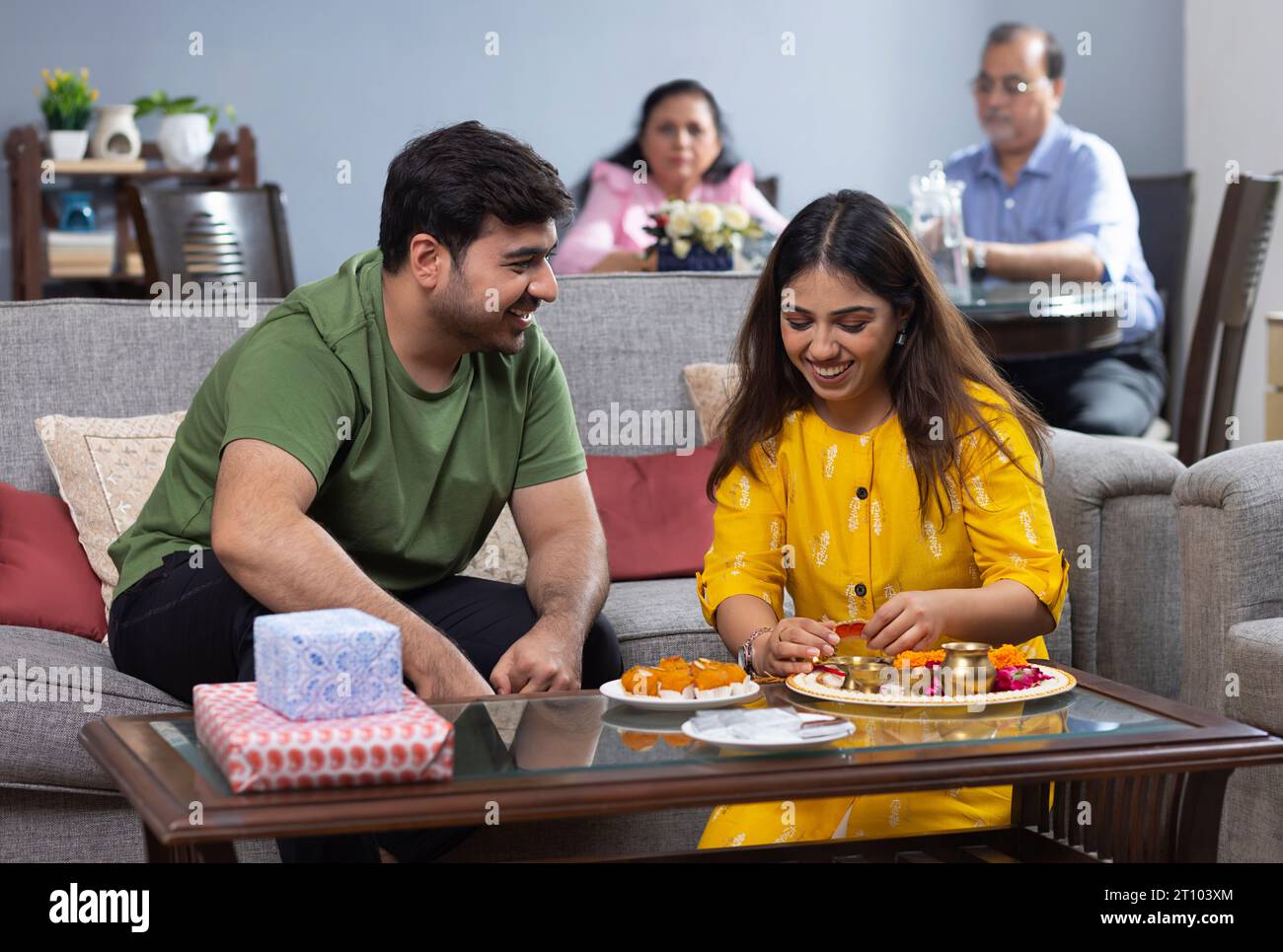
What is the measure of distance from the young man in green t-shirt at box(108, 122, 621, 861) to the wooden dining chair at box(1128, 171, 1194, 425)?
317 centimetres

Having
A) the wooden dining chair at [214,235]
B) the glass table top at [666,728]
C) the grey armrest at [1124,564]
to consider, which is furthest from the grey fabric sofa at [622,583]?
the wooden dining chair at [214,235]

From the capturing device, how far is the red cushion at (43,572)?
2160mm

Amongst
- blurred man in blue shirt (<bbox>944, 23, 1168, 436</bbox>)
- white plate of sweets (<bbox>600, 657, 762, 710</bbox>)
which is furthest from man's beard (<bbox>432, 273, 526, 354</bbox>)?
blurred man in blue shirt (<bbox>944, 23, 1168, 436</bbox>)

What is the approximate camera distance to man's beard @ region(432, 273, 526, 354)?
75.4 inches

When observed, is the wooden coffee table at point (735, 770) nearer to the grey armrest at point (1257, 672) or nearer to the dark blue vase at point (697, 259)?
the grey armrest at point (1257, 672)

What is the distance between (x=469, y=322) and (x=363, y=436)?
19cm

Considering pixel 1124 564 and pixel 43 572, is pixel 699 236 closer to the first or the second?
pixel 1124 564

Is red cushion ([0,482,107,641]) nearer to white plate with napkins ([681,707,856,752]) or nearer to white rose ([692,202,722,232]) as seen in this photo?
white plate with napkins ([681,707,856,752])

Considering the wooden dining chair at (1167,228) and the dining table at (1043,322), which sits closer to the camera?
the dining table at (1043,322)

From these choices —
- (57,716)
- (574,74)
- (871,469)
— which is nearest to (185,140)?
(574,74)

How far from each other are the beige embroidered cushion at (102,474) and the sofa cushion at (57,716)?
1.05 feet

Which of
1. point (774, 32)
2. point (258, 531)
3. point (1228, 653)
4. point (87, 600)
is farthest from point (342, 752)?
point (774, 32)

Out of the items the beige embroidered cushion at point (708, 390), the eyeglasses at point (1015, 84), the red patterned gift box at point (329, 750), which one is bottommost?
the red patterned gift box at point (329, 750)

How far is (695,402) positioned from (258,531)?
1.11m
